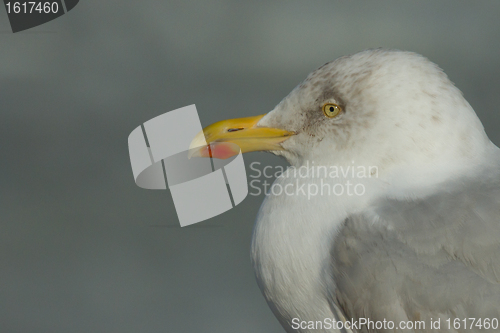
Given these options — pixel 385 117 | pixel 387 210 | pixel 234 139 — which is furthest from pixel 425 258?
pixel 234 139

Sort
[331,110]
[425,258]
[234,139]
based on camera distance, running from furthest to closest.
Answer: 1. [234,139]
2. [331,110]
3. [425,258]

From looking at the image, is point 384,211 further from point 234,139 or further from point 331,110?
point 234,139

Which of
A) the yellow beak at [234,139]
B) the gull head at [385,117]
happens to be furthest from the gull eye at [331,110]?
the yellow beak at [234,139]

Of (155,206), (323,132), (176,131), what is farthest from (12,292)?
(323,132)

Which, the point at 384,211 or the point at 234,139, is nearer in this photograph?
the point at 384,211

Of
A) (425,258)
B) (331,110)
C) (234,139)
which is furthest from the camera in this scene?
(234,139)

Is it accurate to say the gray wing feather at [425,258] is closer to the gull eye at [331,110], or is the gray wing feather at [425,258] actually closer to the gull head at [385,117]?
the gull head at [385,117]

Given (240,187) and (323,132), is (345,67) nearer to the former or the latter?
(323,132)
